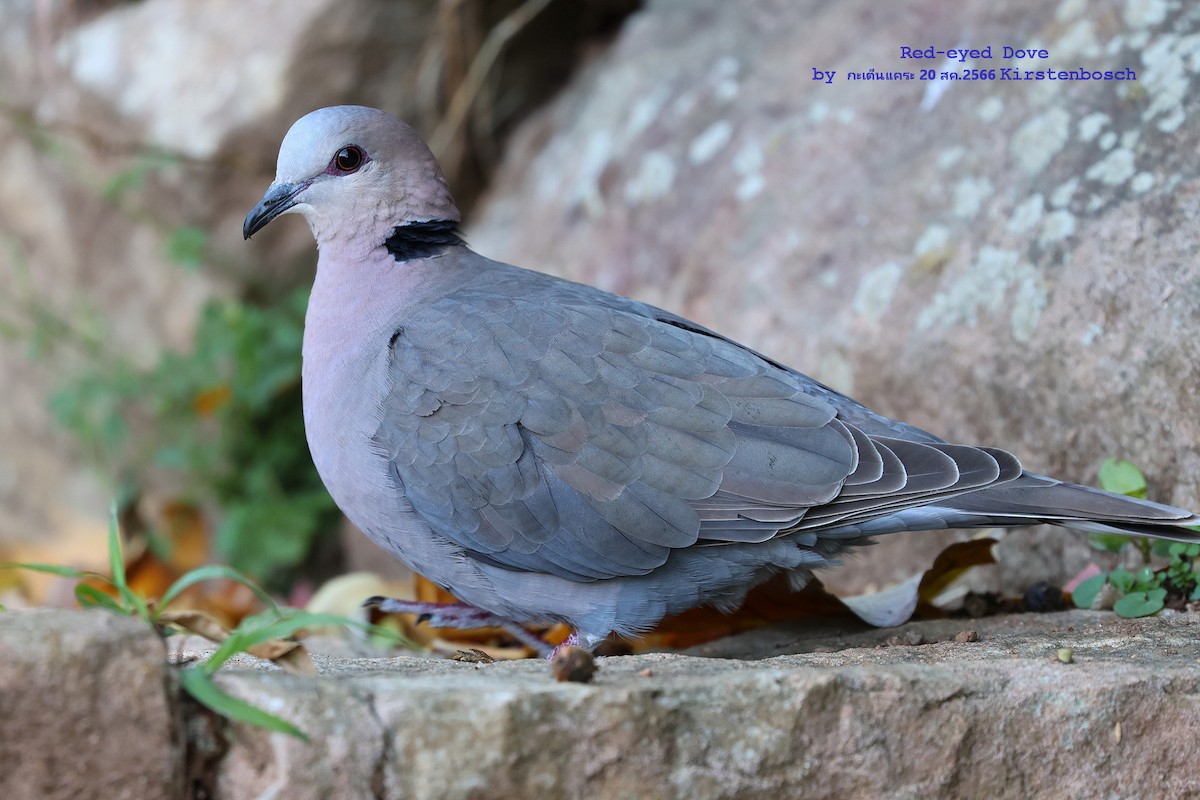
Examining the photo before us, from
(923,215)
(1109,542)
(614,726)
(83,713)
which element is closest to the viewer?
(83,713)

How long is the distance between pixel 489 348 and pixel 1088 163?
199 centimetres

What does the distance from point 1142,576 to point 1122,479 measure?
26 cm


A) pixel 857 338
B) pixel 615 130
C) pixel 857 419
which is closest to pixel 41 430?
pixel 615 130

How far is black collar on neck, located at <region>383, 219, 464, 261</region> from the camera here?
10.8ft

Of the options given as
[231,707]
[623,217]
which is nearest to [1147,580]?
[231,707]

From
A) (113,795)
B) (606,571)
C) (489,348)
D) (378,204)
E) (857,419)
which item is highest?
(378,204)

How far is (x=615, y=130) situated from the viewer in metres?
5.34

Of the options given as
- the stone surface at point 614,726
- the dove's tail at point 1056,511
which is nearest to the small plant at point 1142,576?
the dove's tail at point 1056,511

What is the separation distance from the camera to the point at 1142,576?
2938 millimetres

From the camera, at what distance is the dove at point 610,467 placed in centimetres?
271

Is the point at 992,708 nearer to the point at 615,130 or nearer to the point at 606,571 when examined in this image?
the point at 606,571

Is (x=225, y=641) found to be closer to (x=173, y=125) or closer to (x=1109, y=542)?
(x=1109, y=542)

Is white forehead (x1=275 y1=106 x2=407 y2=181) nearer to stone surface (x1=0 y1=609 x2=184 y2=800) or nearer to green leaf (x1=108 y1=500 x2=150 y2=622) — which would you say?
green leaf (x1=108 y1=500 x2=150 y2=622)

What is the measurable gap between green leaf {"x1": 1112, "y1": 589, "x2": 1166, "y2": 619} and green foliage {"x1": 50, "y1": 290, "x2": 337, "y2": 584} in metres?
3.21
